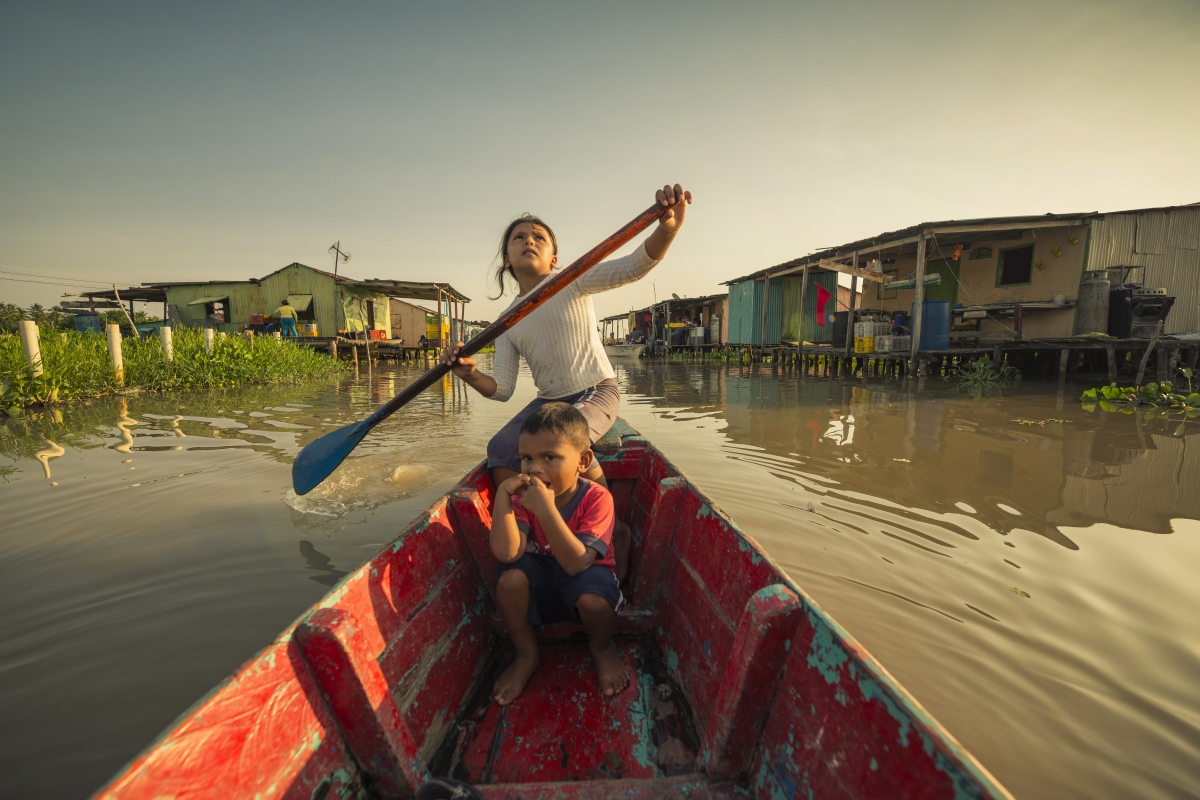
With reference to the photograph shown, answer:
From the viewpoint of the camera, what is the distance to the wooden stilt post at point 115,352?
8.31 meters

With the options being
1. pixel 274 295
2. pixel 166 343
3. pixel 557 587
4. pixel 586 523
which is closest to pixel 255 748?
pixel 557 587

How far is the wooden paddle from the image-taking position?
7.61 feet

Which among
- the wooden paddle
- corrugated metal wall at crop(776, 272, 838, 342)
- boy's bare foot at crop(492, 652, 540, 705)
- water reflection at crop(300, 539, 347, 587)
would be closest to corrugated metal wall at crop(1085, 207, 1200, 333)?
corrugated metal wall at crop(776, 272, 838, 342)

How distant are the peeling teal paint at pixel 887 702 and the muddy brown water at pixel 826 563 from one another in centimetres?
103

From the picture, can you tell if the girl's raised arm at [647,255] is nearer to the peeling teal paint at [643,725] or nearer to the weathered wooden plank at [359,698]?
the peeling teal paint at [643,725]

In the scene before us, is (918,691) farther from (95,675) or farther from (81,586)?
(81,586)

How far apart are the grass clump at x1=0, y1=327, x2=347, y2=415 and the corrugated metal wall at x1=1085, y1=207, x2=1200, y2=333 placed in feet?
63.1

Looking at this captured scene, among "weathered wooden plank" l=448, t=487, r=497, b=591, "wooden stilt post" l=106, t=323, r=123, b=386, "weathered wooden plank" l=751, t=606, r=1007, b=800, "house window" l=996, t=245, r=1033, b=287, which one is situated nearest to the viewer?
"weathered wooden plank" l=751, t=606, r=1007, b=800

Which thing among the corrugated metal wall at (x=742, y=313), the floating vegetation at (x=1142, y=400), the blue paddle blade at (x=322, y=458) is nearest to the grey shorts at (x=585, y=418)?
the blue paddle blade at (x=322, y=458)

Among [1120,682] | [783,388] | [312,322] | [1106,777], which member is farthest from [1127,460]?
[312,322]

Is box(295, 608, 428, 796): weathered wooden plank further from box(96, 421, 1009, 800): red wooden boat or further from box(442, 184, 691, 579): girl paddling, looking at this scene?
box(442, 184, 691, 579): girl paddling

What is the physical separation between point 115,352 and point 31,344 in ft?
5.22

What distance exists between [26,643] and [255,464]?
9.22ft

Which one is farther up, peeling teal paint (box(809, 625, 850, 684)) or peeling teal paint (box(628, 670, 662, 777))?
peeling teal paint (box(809, 625, 850, 684))
